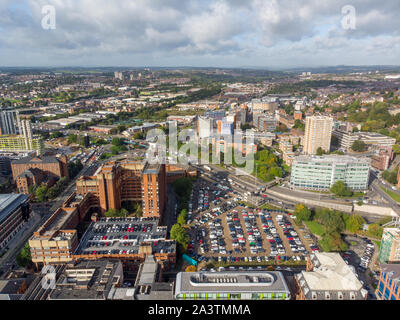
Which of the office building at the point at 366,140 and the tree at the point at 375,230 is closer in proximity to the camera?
the tree at the point at 375,230

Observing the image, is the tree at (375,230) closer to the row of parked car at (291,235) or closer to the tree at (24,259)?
the row of parked car at (291,235)

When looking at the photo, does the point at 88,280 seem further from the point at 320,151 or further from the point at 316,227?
the point at 320,151

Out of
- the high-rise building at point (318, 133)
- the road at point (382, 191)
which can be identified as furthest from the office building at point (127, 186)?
the high-rise building at point (318, 133)

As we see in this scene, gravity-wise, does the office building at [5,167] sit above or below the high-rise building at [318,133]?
below

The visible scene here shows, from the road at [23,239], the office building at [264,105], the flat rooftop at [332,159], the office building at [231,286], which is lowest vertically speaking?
the road at [23,239]

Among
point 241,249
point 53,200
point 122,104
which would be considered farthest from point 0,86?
point 241,249

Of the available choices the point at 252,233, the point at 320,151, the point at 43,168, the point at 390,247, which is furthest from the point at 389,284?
the point at 43,168

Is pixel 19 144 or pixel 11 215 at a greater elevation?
pixel 19 144
